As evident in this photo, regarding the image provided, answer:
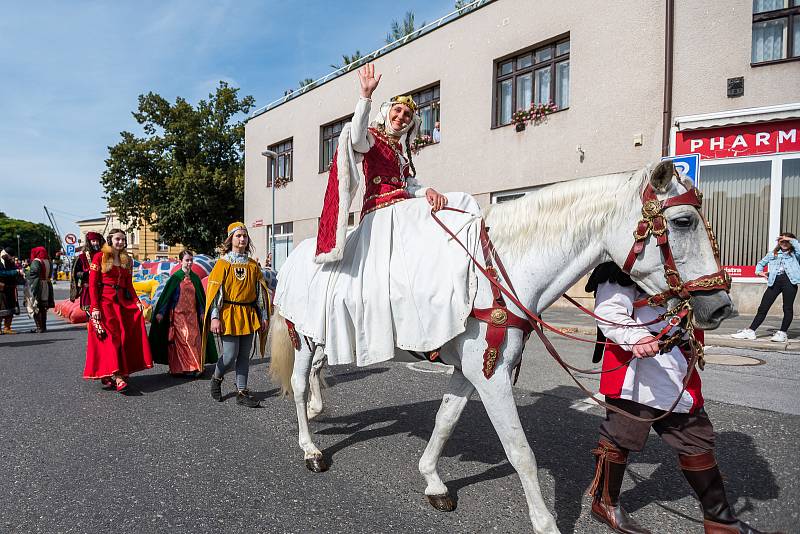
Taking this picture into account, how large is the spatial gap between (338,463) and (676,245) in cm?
265

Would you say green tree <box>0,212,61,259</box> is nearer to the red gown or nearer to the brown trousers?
the red gown

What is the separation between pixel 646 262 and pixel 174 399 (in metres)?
4.98

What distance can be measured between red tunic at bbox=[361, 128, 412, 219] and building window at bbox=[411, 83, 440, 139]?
14062 millimetres

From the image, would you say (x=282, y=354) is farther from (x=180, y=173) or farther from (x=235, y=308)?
(x=180, y=173)

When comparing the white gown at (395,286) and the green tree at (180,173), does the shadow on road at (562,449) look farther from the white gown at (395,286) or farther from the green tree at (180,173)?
the green tree at (180,173)

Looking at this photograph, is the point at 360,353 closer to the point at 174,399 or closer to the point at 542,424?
the point at 542,424

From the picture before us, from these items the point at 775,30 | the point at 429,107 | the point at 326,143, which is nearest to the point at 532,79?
the point at 429,107

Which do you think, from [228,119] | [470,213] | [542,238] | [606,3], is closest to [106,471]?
[470,213]

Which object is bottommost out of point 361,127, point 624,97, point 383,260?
point 383,260

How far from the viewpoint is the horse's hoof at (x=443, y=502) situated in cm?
286

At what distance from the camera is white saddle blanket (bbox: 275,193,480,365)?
2.61 metres

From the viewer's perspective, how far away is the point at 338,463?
142 inches

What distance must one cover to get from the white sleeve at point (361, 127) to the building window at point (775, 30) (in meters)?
11.8

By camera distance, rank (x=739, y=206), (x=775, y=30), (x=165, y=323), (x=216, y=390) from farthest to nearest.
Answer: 1. (x=739, y=206)
2. (x=775, y=30)
3. (x=165, y=323)
4. (x=216, y=390)
